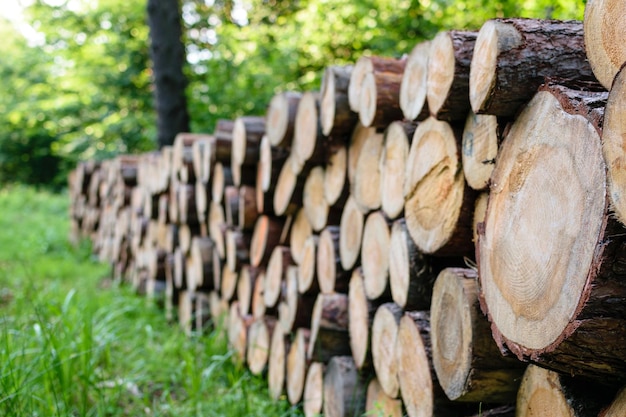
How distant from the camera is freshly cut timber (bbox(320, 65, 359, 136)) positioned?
2254 mm

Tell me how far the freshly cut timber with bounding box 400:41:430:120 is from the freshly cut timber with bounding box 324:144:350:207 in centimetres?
52

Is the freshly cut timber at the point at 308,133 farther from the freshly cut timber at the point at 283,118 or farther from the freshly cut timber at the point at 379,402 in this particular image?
the freshly cut timber at the point at 379,402

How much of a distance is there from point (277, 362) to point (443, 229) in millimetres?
1447

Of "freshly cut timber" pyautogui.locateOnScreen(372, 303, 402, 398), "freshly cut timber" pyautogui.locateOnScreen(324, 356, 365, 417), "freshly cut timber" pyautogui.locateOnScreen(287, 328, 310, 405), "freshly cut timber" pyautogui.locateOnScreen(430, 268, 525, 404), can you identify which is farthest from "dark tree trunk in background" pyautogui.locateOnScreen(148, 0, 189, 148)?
"freshly cut timber" pyautogui.locateOnScreen(430, 268, 525, 404)

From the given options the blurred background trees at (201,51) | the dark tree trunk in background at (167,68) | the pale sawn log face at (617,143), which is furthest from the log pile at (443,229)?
the dark tree trunk in background at (167,68)

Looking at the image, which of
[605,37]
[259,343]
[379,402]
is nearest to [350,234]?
[379,402]

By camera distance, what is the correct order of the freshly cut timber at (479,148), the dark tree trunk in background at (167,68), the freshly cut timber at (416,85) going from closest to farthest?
the freshly cut timber at (479,148)
the freshly cut timber at (416,85)
the dark tree trunk in background at (167,68)

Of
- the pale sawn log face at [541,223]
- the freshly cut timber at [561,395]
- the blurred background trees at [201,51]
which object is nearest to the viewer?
the pale sawn log face at [541,223]

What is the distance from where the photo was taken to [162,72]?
5938 millimetres

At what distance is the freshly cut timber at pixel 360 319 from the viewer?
2.08m

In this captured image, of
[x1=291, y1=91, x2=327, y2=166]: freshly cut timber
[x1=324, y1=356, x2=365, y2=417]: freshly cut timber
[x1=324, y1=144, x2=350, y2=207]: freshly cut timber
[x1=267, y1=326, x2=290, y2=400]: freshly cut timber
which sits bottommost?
[x1=267, y1=326, x2=290, y2=400]: freshly cut timber

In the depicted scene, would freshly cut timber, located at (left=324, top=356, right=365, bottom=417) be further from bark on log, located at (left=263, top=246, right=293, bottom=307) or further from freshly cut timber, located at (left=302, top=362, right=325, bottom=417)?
bark on log, located at (left=263, top=246, right=293, bottom=307)

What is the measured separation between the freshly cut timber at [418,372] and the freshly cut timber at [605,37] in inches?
34.3

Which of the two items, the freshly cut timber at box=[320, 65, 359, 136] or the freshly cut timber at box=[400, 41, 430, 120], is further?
the freshly cut timber at box=[320, 65, 359, 136]
